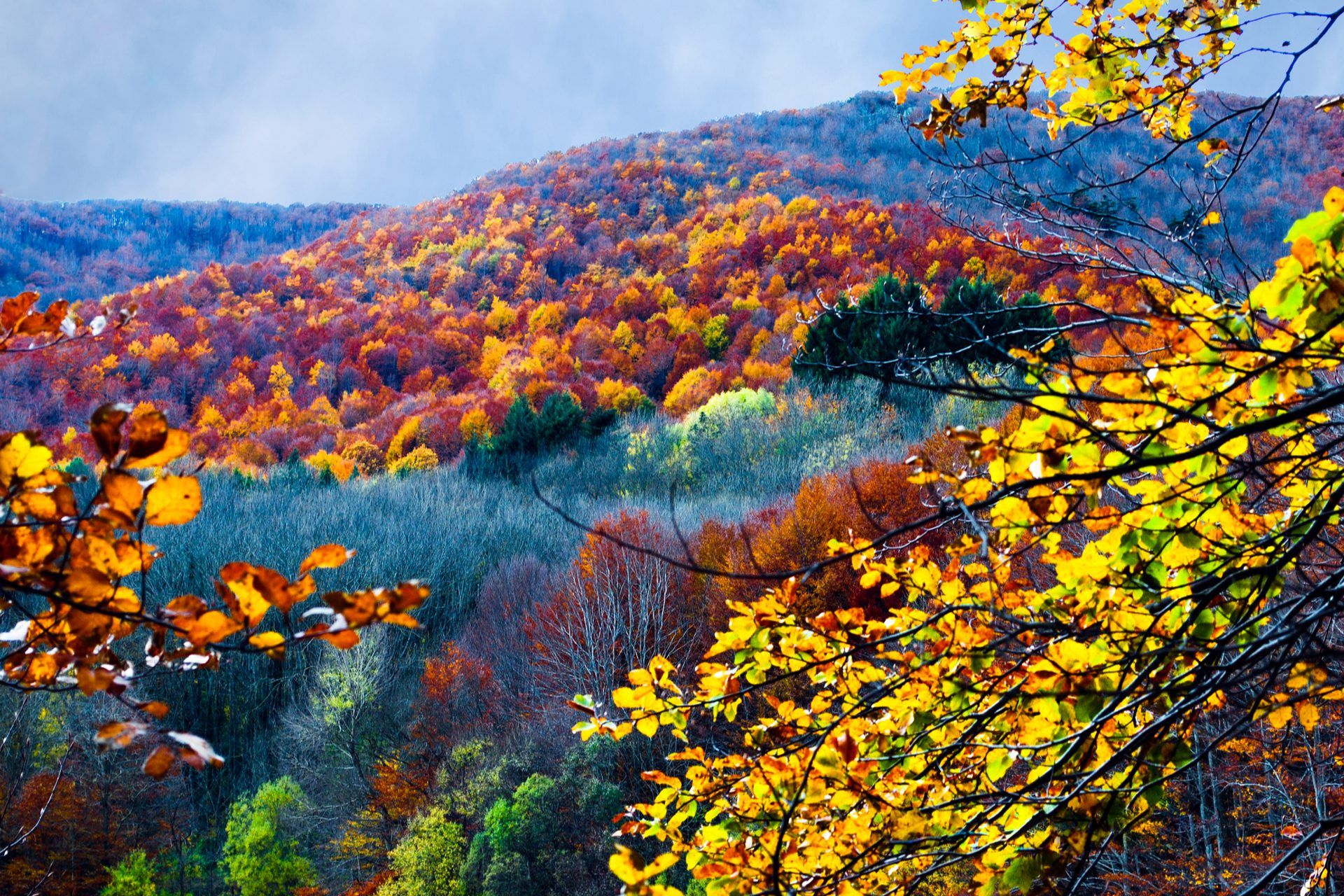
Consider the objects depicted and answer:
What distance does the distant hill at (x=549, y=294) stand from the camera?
83.0ft

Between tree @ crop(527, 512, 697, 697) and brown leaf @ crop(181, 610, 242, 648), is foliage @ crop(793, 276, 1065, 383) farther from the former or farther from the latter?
tree @ crop(527, 512, 697, 697)

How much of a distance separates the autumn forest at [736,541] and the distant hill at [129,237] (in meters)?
2.64

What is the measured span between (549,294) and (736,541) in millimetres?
24873

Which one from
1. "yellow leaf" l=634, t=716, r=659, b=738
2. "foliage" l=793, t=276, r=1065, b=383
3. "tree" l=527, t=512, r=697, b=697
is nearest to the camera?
"foliage" l=793, t=276, r=1065, b=383

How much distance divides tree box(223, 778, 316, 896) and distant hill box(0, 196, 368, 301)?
37.6 metres

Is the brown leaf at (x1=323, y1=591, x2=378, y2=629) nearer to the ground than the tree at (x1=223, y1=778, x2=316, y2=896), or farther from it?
farther from it

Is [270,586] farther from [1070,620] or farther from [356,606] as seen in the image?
[1070,620]

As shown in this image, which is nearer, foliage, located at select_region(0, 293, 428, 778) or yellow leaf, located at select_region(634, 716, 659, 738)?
foliage, located at select_region(0, 293, 428, 778)

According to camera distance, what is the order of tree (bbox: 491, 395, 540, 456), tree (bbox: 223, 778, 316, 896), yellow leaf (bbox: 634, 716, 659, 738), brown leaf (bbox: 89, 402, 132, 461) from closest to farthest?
brown leaf (bbox: 89, 402, 132, 461)
yellow leaf (bbox: 634, 716, 659, 738)
tree (bbox: 223, 778, 316, 896)
tree (bbox: 491, 395, 540, 456)

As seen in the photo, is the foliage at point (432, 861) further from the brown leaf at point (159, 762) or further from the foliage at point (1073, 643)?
the brown leaf at point (159, 762)

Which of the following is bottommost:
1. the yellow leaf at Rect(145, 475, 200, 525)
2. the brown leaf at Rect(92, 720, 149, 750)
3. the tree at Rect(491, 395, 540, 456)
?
the brown leaf at Rect(92, 720, 149, 750)

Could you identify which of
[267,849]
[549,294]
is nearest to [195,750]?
[267,849]

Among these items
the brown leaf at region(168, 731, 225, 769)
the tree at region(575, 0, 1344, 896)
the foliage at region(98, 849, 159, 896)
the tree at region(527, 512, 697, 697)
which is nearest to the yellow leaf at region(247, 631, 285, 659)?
the brown leaf at region(168, 731, 225, 769)

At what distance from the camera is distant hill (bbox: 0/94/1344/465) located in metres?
25.3
